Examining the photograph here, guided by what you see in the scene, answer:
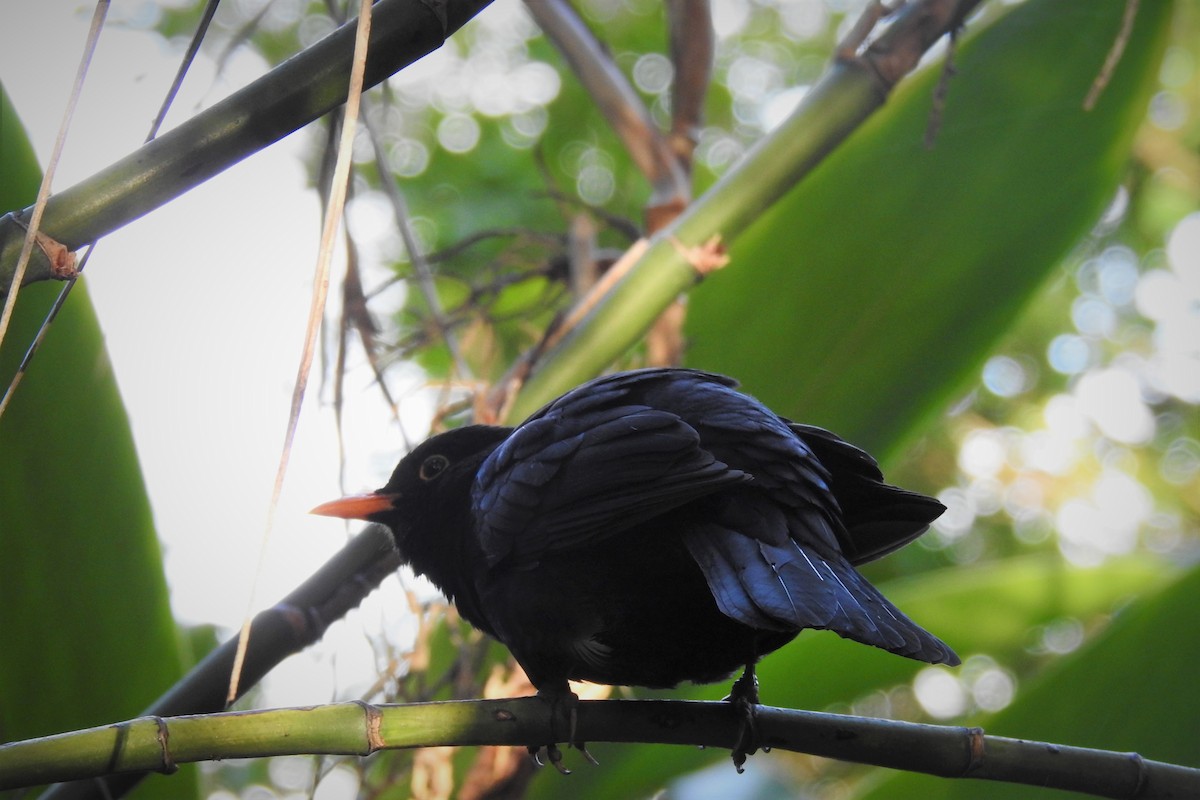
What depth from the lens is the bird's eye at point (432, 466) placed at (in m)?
2.23

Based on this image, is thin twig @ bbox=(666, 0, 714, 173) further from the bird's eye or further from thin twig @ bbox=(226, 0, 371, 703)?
thin twig @ bbox=(226, 0, 371, 703)

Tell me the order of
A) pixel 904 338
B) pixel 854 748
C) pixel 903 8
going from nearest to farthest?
pixel 854 748 → pixel 903 8 → pixel 904 338

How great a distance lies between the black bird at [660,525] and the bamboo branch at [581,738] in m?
0.09

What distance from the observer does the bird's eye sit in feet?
7.32

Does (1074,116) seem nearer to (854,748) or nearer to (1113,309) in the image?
(854,748)

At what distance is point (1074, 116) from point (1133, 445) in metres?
6.54

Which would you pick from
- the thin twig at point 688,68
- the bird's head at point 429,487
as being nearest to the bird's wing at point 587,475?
the bird's head at point 429,487

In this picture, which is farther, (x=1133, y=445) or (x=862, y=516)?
(x=1133, y=445)

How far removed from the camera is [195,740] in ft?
3.81

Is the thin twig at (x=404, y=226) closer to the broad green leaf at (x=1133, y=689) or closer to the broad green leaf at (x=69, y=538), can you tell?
the broad green leaf at (x=69, y=538)

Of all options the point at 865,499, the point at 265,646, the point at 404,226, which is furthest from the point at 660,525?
the point at 404,226

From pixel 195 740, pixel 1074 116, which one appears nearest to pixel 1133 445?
pixel 1074 116

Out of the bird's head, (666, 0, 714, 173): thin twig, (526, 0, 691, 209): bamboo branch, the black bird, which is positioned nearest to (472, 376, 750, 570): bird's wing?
the black bird

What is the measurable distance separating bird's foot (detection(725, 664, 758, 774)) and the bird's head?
0.67 m
